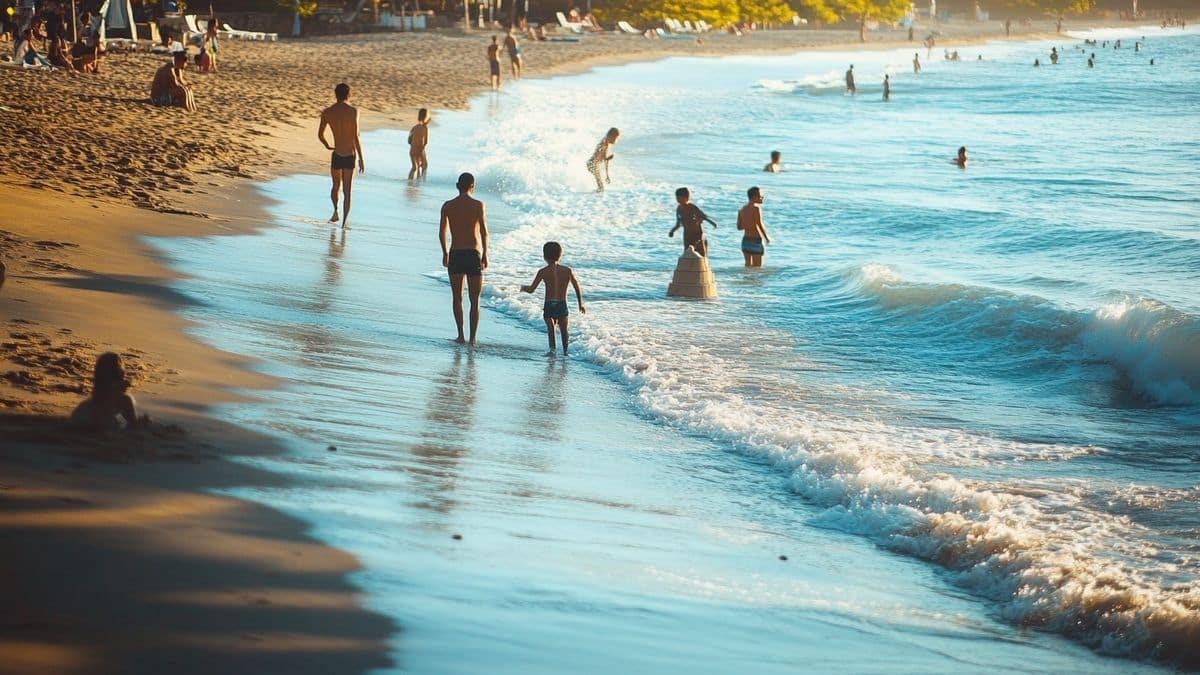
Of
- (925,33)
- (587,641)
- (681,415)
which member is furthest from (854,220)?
(925,33)

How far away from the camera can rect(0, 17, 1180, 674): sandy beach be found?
4.43m

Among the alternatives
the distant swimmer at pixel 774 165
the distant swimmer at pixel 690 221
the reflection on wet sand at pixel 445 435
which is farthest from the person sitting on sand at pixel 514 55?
the reflection on wet sand at pixel 445 435

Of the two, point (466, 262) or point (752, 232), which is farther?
point (752, 232)

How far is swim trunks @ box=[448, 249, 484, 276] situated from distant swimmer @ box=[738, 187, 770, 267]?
19.6 feet

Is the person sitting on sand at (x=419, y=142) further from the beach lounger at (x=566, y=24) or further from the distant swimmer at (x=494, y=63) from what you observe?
the beach lounger at (x=566, y=24)

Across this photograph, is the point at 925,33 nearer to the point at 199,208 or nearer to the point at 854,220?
the point at 854,220

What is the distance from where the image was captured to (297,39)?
2258 inches

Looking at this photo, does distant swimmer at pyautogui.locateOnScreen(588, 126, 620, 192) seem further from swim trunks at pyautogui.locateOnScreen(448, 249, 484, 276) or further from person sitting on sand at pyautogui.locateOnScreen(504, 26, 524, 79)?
person sitting on sand at pyautogui.locateOnScreen(504, 26, 524, 79)

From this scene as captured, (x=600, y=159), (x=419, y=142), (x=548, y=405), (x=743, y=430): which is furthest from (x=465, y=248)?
(x=600, y=159)

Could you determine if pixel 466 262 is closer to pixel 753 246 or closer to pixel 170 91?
pixel 753 246

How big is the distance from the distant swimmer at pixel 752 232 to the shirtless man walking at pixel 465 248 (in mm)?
5946

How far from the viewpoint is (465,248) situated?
10.8 meters

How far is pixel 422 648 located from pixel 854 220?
18.4m

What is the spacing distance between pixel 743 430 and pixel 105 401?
434 centimetres
